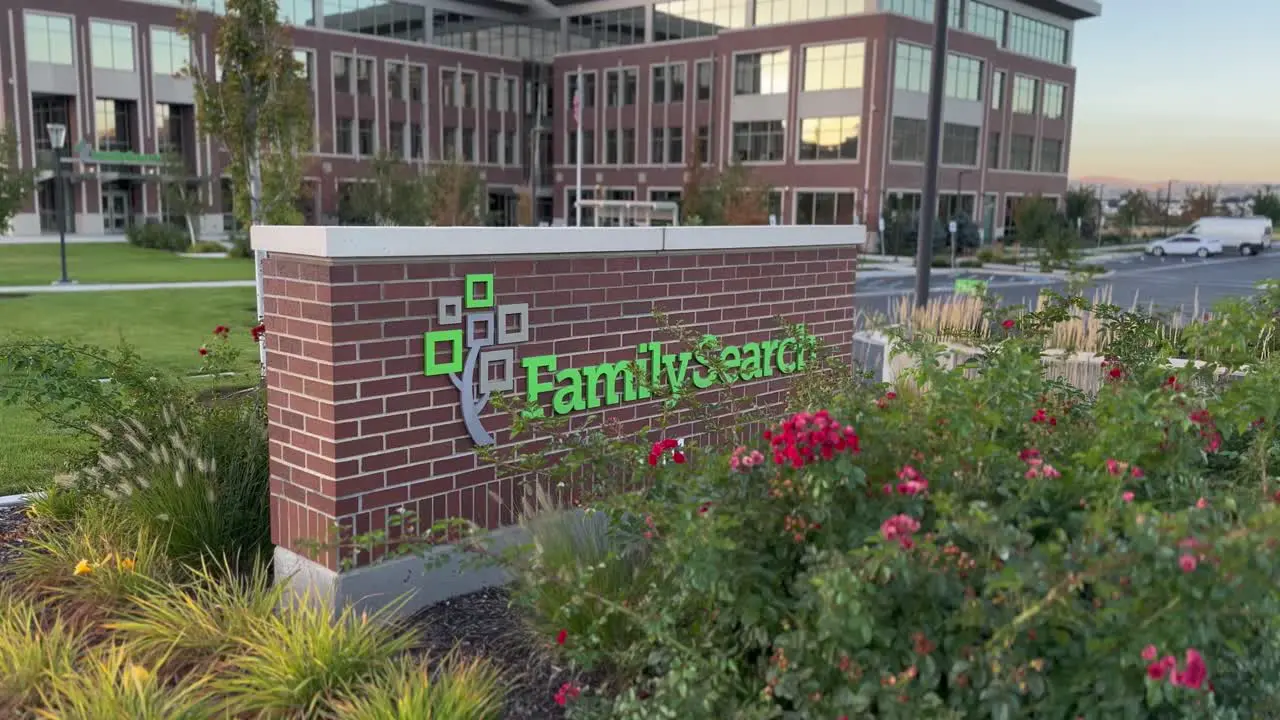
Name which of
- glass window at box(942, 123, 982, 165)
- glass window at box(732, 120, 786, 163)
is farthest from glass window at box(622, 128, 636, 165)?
glass window at box(942, 123, 982, 165)

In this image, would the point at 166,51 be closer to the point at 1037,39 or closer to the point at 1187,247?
the point at 1037,39

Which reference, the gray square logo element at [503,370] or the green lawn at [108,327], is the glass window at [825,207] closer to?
the green lawn at [108,327]

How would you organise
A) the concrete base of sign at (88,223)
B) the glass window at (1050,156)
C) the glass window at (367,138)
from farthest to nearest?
1. the glass window at (1050,156)
2. the glass window at (367,138)
3. the concrete base of sign at (88,223)

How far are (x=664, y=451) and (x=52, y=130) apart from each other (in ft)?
92.8

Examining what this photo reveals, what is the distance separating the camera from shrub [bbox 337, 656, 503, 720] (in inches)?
143

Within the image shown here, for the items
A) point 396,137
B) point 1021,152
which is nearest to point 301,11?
point 396,137

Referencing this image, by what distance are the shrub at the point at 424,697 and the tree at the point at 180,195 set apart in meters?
44.5

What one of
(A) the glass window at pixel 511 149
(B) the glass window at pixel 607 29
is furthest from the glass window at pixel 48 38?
(B) the glass window at pixel 607 29

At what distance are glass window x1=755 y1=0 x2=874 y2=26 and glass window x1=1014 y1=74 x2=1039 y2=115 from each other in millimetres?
16147

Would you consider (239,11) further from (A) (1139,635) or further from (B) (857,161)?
(B) (857,161)

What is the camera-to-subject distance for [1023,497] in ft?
11.1

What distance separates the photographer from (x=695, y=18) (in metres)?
66.7

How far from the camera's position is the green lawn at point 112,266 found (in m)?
28.5

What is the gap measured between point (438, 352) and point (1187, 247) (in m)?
61.2
